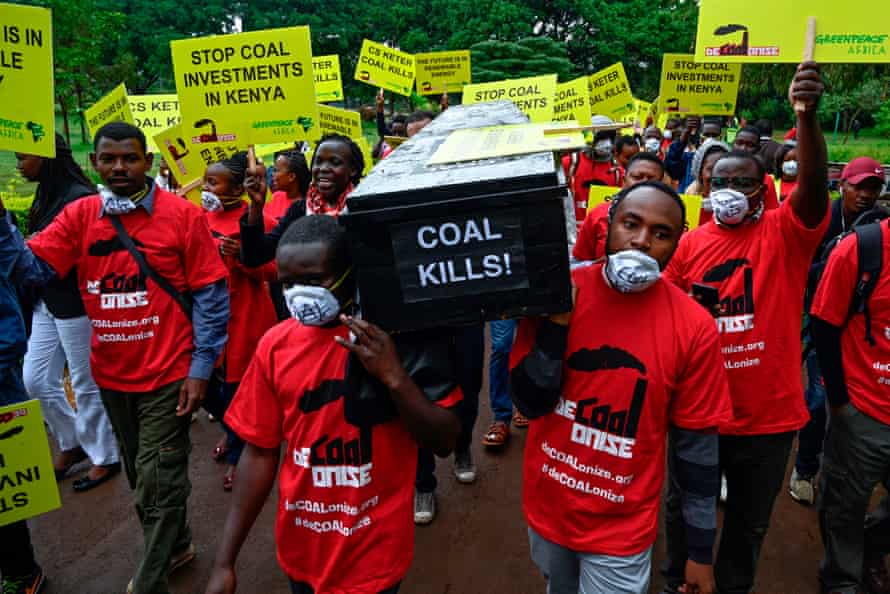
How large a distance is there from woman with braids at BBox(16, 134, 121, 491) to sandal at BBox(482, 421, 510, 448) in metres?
2.74

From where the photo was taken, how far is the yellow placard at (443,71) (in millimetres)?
10398

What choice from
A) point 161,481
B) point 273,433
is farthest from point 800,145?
point 161,481

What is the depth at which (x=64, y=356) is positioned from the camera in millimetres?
4512

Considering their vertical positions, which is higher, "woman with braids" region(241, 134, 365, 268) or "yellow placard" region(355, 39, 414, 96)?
"yellow placard" region(355, 39, 414, 96)

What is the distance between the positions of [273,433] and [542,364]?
0.92 metres

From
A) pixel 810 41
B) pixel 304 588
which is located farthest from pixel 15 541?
pixel 810 41

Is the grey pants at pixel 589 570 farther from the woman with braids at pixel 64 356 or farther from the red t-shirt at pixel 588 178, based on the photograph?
the red t-shirt at pixel 588 178

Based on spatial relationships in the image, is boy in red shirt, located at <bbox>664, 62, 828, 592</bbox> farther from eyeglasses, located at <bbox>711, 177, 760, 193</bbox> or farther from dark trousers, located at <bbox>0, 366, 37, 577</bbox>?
dark trousers, located at <bbox>0, 366, 37, 577</bbox>

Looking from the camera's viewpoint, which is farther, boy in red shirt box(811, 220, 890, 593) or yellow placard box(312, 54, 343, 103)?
yellow placard box(312, 54, 343, 103)

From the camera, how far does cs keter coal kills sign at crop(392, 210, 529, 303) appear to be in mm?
1559

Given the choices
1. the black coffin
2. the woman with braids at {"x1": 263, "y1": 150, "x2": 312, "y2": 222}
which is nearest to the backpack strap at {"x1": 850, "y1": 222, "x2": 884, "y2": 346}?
the black coffin

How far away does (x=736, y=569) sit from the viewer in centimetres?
292

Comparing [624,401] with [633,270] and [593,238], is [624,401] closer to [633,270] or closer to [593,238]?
[633,270]

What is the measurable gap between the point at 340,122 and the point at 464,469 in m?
4.63
